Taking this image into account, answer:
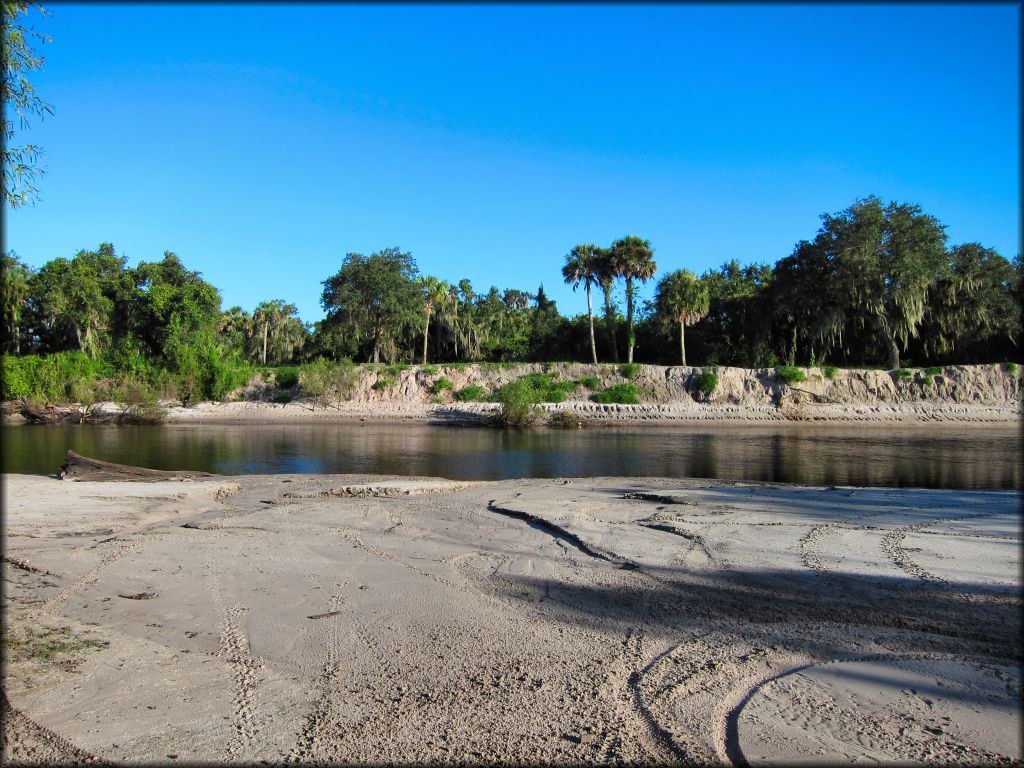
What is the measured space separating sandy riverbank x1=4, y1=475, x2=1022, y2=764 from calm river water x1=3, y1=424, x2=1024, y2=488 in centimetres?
1112

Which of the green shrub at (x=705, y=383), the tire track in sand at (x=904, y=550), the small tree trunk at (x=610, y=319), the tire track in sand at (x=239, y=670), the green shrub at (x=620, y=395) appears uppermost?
the small tree trunk at (x=610, y=319)

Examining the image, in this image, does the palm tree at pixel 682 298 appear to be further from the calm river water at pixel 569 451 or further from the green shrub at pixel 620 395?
the calm river water at pixel 569 451

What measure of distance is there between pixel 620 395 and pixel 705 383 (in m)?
6.66

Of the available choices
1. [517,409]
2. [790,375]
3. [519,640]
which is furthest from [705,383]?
[519,640]

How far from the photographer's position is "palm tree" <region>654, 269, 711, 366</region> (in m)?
48.7

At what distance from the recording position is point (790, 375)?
46.9 metres

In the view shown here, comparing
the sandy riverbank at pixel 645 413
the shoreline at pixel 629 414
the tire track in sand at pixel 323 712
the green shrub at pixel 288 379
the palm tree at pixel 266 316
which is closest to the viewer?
the tire track in sand at pixel 323 712

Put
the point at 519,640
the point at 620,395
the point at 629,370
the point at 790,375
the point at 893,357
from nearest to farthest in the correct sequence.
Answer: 1. the point at 519,640
2. the point at 790,375
3. the point at 620,395
4. the point at 893,357
5. the point at 629,370

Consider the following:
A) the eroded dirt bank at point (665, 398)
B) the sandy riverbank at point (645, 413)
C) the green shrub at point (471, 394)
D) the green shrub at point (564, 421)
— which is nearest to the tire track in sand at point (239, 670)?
the green shrub at point (564, 421)

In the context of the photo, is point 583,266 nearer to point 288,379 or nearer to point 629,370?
point 629,370

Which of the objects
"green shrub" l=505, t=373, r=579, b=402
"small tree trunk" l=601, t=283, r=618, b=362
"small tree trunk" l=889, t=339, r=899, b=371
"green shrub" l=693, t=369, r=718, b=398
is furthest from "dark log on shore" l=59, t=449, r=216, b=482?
"small tree trunk" l=889, t=339, r=899, b=371

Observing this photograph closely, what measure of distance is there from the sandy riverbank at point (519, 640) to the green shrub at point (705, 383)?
1516 inches

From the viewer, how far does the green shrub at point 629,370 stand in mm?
48969

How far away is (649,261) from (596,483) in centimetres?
3787
